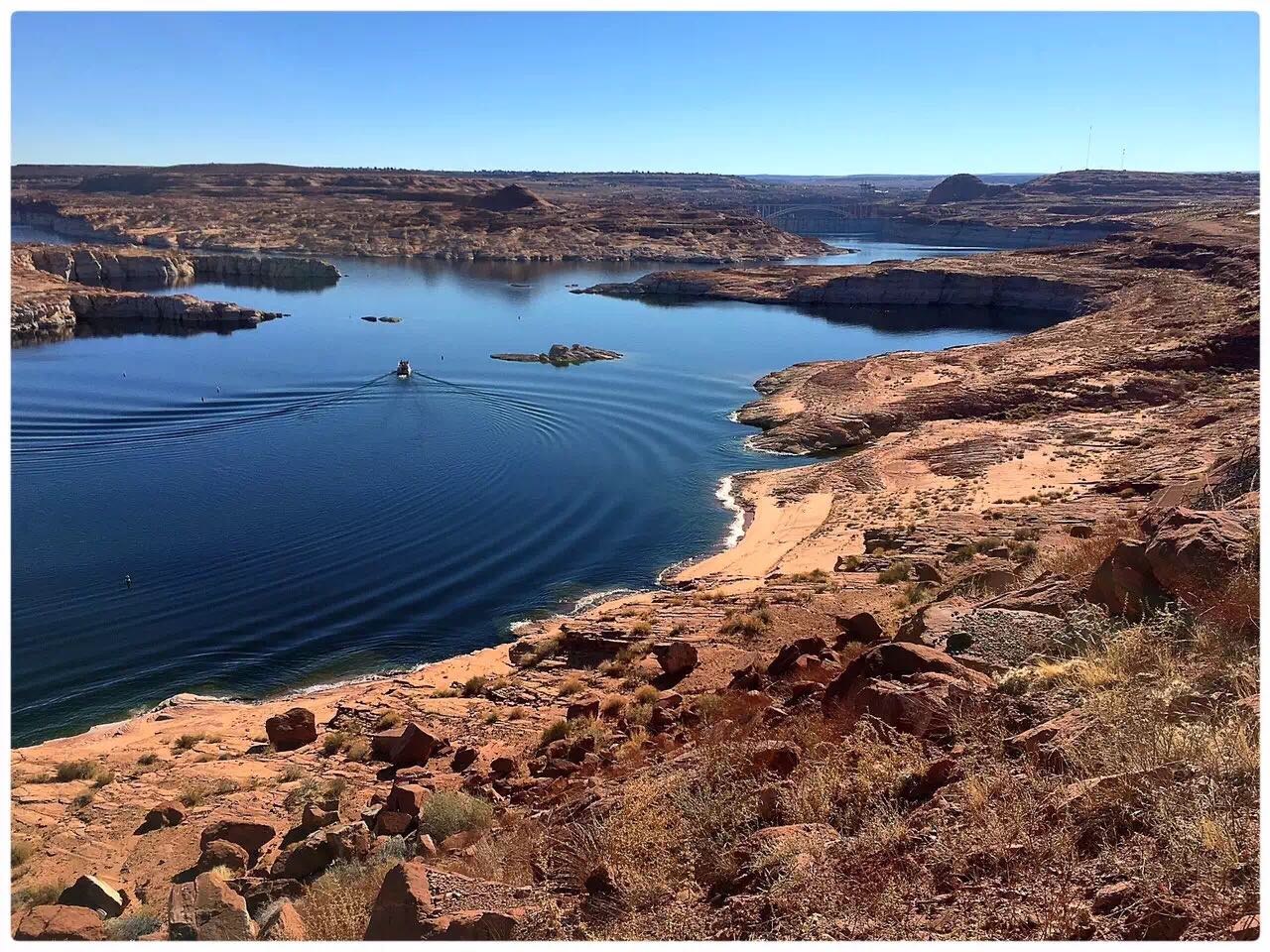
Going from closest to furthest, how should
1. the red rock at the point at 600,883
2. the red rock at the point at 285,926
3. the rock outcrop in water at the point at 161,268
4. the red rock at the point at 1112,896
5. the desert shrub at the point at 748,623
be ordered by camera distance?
the red rock at the point at 1112,896
the red rock at the point at 600,883
the red rock at the point at 285,926
the desert shrub at the point at 748,623
the rock outcrop in water at the point at 161,268

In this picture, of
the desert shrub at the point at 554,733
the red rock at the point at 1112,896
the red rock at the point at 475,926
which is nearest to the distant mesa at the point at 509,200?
the desert shrub at the point at 554,733

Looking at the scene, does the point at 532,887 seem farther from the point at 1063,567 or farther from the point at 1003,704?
the point at 1063,567

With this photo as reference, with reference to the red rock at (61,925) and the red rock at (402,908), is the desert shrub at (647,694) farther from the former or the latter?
the red rock at (61,925)

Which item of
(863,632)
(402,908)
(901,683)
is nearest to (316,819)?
(402,908)

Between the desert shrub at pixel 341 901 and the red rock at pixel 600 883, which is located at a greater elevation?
the red rock at pixel 600 883

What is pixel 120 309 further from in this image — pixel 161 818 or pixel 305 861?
pixel 305 861

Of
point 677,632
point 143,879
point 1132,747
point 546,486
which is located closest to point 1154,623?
point 1132,747

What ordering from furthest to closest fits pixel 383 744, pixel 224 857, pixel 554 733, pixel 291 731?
1. pixel 291 731
2. pixel 383 744
3. pixel 554 733
4. pixel 224 857
